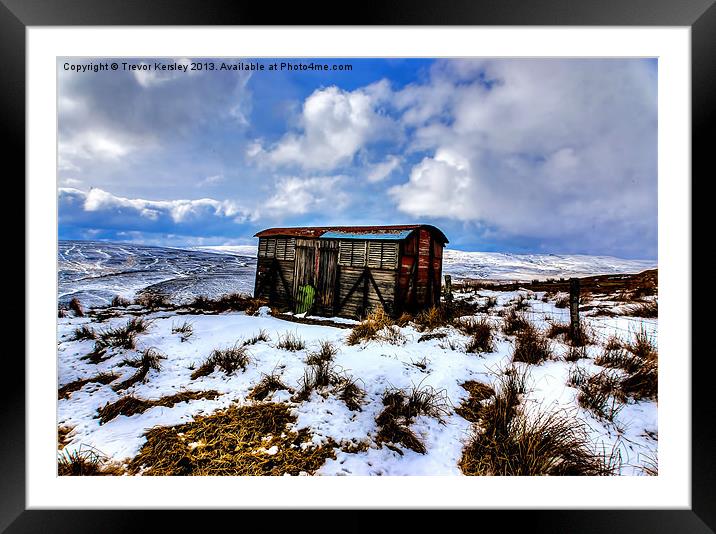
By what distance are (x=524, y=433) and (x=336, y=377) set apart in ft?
5.20

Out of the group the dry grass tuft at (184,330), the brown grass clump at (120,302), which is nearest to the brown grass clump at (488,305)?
the dry grass tuft at (184,330)

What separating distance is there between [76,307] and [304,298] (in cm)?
401

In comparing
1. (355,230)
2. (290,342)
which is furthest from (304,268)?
(290,342)

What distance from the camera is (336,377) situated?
8.05 feet

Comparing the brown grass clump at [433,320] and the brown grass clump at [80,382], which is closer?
the brown grass clump at [80,382]

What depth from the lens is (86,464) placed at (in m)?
1.85

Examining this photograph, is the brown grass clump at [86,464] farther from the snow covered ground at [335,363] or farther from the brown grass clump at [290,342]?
the brown grass clump at [290,342]

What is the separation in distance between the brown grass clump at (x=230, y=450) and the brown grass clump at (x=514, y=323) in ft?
9.04

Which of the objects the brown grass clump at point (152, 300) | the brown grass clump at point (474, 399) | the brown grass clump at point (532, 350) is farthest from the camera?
the brown grass clump at point (152, 300)

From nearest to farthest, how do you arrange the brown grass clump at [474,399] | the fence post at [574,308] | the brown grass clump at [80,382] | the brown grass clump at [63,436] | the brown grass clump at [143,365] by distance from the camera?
the brown grass clump at [63,436], the brown grass clump at [474,399], the brown grass clump at [80,382], the brown grass clump at [143,365], the fence post at [574,308]

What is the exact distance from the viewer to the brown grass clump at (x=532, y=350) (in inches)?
106

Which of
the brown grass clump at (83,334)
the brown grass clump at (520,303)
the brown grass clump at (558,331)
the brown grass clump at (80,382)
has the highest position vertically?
the brown grass clump at (520,303)

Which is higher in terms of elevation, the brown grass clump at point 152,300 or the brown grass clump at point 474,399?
the brown grass clump at point 152,300
